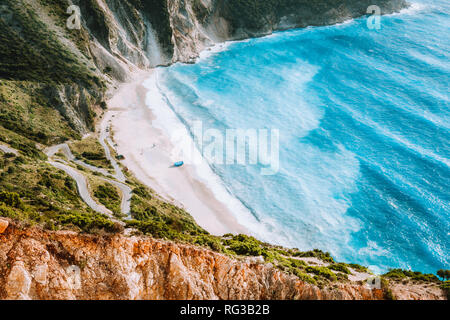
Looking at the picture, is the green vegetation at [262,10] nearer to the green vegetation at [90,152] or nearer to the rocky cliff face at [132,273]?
the green vegetation at [90,152]

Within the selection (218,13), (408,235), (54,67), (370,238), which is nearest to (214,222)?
(370,238)

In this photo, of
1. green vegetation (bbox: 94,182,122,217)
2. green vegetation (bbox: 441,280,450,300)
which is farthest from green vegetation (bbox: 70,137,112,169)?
green vegetation (bbox: 441,280,450,300)

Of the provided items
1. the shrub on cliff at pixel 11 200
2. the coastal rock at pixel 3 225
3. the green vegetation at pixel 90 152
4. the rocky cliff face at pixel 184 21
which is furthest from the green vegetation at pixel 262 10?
the coastal rock at pixel 3 225

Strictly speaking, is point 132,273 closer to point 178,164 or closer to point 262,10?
point 178,164

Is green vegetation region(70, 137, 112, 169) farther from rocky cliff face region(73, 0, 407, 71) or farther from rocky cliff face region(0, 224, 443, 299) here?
rocky cliff face region(0, 224, 443, 299)

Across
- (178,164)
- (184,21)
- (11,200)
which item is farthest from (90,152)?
(184,21)
